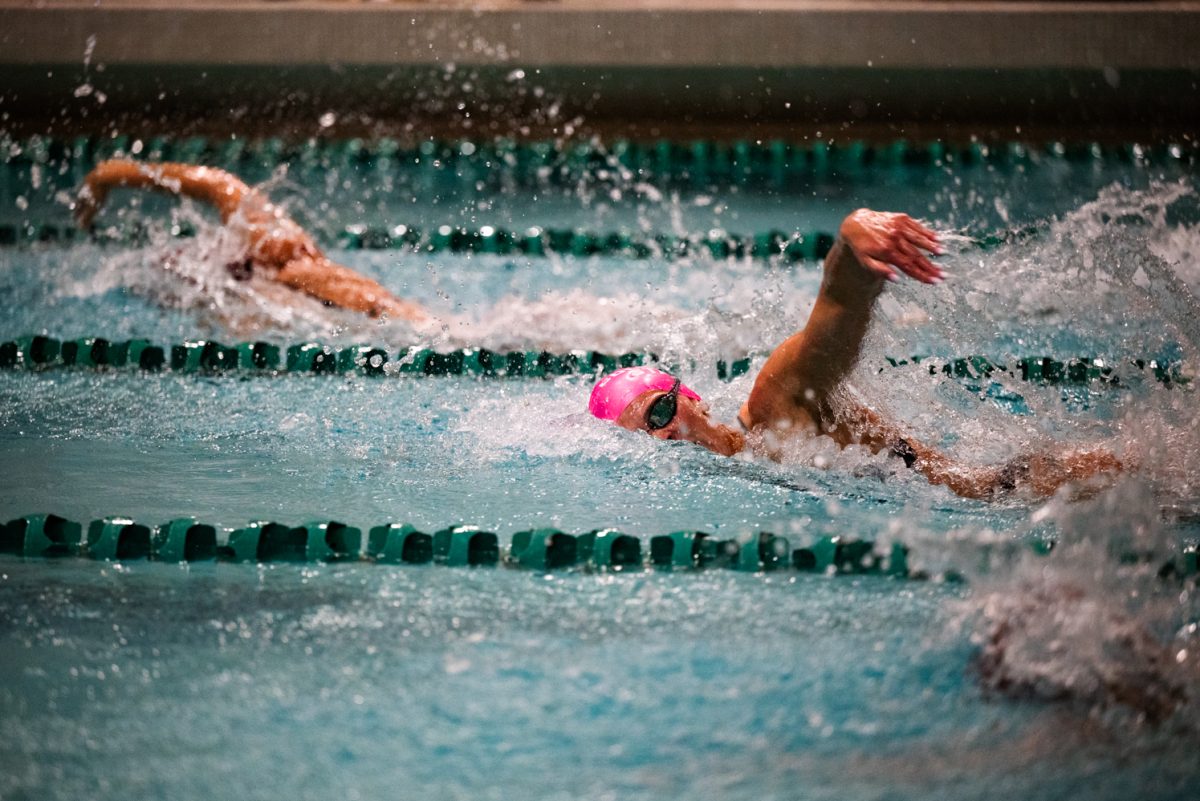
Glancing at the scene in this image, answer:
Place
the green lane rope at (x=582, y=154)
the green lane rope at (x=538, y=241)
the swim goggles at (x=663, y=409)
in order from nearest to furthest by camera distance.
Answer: the swim goggles at (x=663, y=409) → the green lane rope at (x=538, y=241) → the green lane rope at (x=582, y=154)

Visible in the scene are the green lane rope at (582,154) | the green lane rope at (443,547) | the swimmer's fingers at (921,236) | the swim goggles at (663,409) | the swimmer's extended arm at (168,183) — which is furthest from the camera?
the green lane rope at (582,154)

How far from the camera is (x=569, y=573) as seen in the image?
6.93 feet

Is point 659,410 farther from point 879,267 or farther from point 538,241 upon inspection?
point 538,241

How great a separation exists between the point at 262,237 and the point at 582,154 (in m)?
2.23

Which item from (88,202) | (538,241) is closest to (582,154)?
(538,241)

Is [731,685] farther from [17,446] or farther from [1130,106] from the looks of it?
[1130,106]

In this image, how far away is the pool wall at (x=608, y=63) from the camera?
5.46m

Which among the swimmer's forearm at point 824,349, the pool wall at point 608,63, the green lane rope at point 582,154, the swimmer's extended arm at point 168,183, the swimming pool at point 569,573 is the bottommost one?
the swimming pool at point 569,573

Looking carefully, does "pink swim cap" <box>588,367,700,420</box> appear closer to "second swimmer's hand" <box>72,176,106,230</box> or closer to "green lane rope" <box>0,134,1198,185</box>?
"second swimmer's hand" <box>72,176,106,230</box>

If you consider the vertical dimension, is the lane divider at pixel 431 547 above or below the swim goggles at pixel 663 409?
below

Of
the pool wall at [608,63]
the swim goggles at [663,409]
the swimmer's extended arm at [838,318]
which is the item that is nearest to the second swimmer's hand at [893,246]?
the swimmer's extended arm at [838,318]

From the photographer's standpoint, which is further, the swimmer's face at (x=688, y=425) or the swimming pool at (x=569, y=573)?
the swimmer's face at (x=688, y=425)

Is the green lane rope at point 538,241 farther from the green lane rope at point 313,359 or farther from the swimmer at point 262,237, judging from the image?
the green lane rope at point 313,359

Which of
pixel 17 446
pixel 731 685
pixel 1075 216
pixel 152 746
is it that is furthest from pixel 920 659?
pixel 17 446
